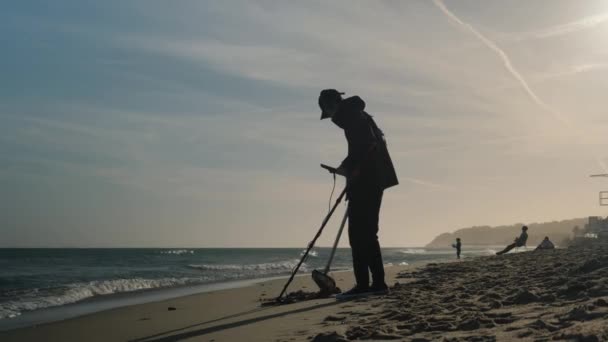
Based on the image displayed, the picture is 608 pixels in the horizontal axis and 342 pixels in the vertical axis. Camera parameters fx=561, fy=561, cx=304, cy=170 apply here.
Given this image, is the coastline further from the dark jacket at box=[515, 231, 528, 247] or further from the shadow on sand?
the dark jacket at box=[515, 231, 528, 247]

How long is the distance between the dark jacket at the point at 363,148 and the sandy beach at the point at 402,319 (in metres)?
1.35

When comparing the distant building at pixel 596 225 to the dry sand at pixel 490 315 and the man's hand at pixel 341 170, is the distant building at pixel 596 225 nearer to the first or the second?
the man's hand at pixel 341 170

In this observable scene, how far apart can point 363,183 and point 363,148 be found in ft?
1.35

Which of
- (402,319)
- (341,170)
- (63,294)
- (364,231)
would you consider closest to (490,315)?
(402,319)

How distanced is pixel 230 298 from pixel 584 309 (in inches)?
259

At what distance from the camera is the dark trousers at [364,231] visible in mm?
6500

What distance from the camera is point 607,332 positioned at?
2.76 metres

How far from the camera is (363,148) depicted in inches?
260

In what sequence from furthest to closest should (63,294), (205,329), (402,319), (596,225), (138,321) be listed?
1. (596,225)
2. (63,294)
3. (138,321)
4. (205,329)
5. (402,319)

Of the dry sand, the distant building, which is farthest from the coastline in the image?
the distant building

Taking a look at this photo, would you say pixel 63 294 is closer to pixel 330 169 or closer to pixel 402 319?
pixel 330 169

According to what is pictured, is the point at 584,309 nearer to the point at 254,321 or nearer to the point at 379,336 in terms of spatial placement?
the point at 379,336

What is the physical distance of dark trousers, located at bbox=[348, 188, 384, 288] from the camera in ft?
21.3

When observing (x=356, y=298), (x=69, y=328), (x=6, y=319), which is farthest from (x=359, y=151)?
(x=6, y=319)
